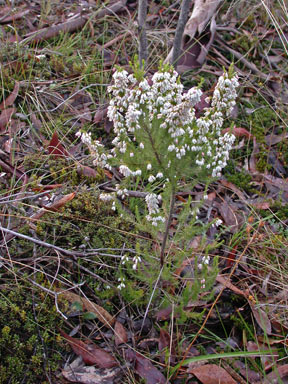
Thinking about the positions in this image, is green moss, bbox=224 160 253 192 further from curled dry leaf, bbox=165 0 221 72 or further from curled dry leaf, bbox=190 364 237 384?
curled dry leaf, bbox=190 364 237 384

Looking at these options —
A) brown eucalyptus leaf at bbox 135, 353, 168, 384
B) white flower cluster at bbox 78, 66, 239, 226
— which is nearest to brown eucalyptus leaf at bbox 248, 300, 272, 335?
brown eucalyptus leaf at bbox 135, 353, 168, 384

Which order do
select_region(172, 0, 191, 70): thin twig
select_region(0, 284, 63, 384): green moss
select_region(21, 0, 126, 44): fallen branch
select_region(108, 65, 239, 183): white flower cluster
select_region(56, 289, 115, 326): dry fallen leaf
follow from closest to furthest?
select_region(108, 65, 239, 183): white flower cluster < select_region(0, 284, 63, 384): green moss < select_region(56, 289, 115, 326): dry fallen leaf < select_region(172, 0, 191, 70): thin twig < select_region(21, 0, 126, 44): fallen branch

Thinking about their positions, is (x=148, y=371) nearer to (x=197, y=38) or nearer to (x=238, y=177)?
(x=238, y=177)

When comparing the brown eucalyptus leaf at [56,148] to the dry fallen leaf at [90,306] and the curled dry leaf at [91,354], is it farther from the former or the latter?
the curled dry leaf at [91,354]

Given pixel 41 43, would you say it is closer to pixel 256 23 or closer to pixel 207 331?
pixel 256 23

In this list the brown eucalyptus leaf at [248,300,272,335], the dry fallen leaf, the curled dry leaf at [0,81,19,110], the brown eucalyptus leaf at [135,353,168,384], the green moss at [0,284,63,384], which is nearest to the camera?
the green moss at [0,284,63,384]

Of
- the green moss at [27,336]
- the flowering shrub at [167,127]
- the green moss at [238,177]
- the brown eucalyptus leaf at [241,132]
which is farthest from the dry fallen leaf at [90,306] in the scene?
the brown eucalyptus leaf at [241,132]
